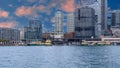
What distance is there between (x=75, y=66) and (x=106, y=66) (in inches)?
152

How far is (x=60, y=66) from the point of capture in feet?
168

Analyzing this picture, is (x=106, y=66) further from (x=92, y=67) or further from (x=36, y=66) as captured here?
(x=36, y=66)

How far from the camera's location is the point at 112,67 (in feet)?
164

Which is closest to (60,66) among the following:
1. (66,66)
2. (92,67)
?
(66,66)

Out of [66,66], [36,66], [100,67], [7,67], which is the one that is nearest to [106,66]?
[100,67]

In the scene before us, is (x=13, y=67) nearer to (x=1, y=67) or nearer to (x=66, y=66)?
(x=1, y=67)

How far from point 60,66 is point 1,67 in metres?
7.27

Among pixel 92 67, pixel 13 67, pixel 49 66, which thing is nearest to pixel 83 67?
pixel 92 67

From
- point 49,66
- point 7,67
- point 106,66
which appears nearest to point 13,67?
point 7,67

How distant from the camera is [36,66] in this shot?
2037 inches

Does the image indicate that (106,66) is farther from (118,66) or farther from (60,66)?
(60,66)

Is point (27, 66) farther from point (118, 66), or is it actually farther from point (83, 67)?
point (118, 66)

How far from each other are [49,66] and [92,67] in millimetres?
5342

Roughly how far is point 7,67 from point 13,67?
2.96 feet
